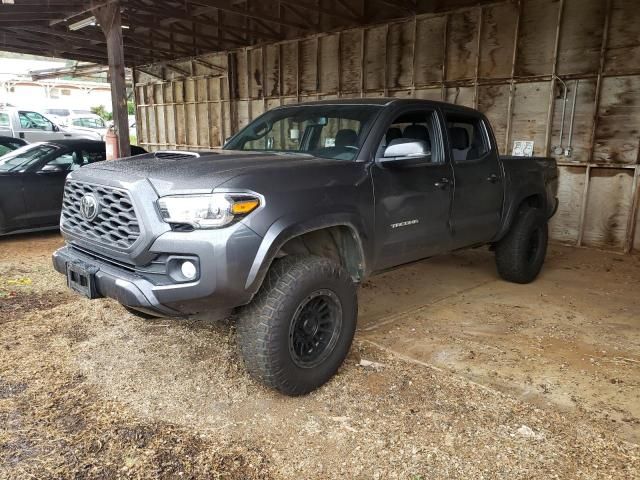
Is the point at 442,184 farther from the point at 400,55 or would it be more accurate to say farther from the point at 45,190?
the point at 400,55

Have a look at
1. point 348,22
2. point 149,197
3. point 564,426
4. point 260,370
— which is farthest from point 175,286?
point 348,22

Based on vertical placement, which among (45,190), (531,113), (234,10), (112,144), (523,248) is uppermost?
(234,10)

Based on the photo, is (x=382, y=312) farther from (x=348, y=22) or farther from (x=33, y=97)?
(x=33, y=97)

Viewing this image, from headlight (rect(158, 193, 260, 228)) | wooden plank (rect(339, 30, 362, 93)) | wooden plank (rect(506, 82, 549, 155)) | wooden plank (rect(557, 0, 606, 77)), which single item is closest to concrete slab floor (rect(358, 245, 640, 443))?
headlight (rect(158, 193, 260, 228))

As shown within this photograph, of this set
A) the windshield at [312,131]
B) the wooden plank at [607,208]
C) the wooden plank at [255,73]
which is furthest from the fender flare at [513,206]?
the wooden plank at [255,73]

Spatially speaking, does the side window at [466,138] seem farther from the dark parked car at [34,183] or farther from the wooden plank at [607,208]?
the dark parked car at [34,183]

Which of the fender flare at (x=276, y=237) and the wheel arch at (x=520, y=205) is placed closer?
the fender flare at (x=276, y=237)

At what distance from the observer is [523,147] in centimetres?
809

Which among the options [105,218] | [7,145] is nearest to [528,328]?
[105,218]

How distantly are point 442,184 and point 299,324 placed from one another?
173 centimetres

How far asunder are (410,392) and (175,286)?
5.30 ft

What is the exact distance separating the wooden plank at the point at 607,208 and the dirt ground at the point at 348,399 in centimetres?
286

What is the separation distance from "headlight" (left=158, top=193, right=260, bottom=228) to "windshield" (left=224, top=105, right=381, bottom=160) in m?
1.08

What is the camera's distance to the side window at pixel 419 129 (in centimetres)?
395
